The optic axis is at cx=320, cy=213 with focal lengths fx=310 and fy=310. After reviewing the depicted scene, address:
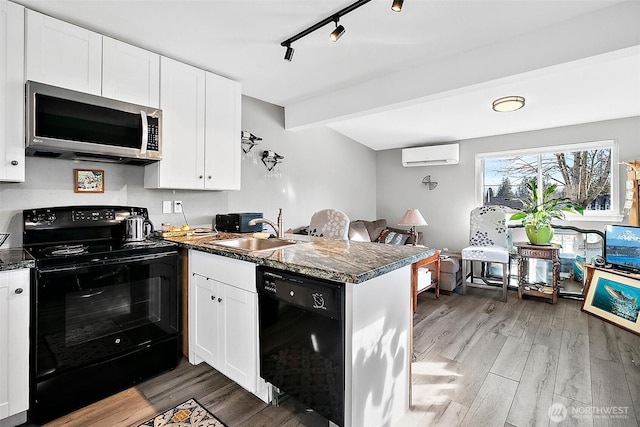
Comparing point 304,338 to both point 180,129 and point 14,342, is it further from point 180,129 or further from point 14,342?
point 180,129

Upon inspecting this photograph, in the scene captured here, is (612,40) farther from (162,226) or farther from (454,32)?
(162,226)

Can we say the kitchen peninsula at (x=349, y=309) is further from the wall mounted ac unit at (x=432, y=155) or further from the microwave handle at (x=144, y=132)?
the wall mounted ac unit at (x=432, y=155)

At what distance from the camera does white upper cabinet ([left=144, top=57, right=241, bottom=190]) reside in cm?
248

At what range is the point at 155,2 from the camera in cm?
190

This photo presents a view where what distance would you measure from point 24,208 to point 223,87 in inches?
69.0

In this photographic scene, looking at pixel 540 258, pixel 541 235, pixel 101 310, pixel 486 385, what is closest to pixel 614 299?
pixel 540 258

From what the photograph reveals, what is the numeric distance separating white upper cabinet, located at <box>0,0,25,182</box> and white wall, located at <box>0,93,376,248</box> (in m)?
0.32

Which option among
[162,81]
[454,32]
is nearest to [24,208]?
[162,81]

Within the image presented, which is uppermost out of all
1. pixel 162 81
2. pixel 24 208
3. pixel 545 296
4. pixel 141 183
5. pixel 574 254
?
pixel 162 81

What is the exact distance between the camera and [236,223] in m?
2.87

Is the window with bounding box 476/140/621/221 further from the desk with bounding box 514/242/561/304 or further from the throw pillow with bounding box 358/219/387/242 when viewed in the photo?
the throw pillow with bounding box 358/219/387/242

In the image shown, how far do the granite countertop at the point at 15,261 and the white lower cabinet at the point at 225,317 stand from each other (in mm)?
849

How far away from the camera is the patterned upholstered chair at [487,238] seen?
13.0 feet
